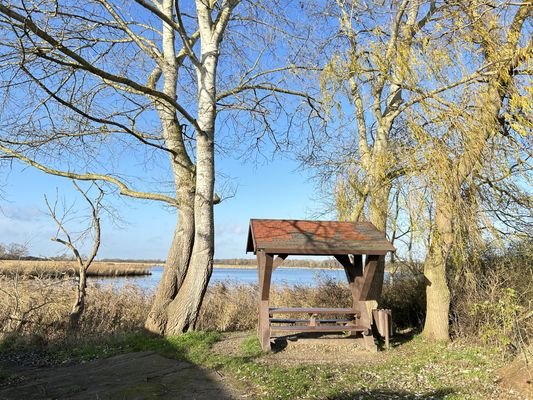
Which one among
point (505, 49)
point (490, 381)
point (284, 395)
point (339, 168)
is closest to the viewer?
point (284, 395)

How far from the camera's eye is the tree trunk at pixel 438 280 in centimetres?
852

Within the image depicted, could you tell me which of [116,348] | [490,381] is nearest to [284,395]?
[490,381]

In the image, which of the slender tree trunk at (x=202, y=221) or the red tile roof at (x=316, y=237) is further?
the slender tree trunk at (x=202, y=221)

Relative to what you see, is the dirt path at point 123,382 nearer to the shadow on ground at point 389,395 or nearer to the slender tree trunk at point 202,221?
the shadow on ground at point 389,395

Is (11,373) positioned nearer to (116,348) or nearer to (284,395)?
(116,348)

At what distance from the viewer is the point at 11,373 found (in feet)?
24.4

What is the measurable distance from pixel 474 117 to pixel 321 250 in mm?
3411

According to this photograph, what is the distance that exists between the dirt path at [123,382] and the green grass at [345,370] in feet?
1.30

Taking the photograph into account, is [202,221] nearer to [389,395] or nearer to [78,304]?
[78,304]

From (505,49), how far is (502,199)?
107 inches

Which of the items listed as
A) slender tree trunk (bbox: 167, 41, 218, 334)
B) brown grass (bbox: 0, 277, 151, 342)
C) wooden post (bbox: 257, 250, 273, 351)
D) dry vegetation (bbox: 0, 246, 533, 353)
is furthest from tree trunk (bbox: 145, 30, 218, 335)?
wooden post (bbox: 257, 250, 273, 351)

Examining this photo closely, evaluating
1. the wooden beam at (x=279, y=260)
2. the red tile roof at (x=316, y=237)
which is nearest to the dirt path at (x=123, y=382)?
the wooden beam at (x=279, y=260)

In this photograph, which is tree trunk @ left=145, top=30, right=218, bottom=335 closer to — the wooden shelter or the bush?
the wooden shelter

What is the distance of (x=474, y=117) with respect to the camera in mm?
7852
